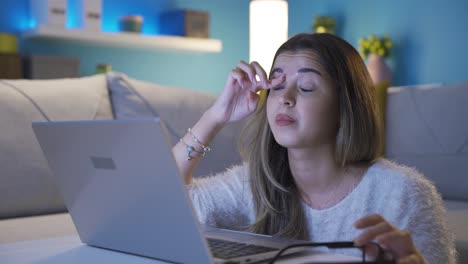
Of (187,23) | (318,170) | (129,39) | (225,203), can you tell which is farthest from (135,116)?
(187,23)

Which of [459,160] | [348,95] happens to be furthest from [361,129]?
[459,160]

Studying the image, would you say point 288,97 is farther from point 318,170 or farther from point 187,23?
point 187,23

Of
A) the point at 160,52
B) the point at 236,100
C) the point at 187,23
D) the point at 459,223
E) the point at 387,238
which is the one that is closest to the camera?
the point at 387,238

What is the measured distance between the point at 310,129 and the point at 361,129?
0.11m

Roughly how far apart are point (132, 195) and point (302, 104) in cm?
49

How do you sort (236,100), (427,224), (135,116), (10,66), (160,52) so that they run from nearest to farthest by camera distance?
(427,224) < (236,100) < (135,116) < (10,66) < (160,52)

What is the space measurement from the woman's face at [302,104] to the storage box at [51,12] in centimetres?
317

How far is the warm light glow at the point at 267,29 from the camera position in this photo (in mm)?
3424

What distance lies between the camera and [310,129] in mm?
1236

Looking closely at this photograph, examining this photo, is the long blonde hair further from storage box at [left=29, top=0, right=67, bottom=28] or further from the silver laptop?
storage box at [left=29, top=0, right=67, bottom=28]

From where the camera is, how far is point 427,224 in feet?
3.75

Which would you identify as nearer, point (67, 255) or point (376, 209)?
point (67, 255)

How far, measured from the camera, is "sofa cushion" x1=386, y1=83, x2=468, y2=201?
7.65 ft

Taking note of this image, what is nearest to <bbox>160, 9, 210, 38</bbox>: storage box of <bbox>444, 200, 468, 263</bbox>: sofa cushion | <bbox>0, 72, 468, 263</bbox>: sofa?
<bbox>0, 72, 468, 263</bbox>: sofa
